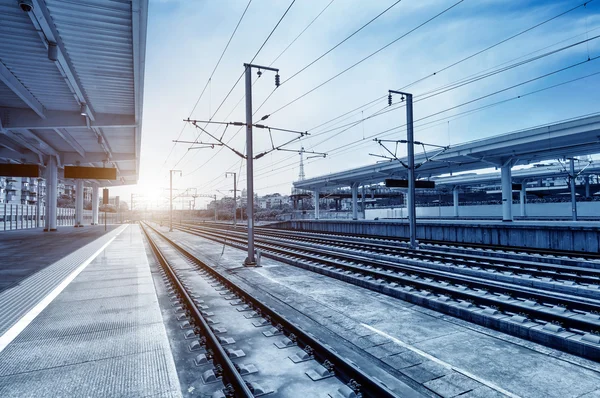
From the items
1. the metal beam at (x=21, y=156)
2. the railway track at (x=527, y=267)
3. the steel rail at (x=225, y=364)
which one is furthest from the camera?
the metal beam at (x=21, y=156)

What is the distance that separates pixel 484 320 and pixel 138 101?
60.1 ft

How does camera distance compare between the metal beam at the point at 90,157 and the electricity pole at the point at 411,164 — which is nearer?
the electricity pole at the point at 411,164

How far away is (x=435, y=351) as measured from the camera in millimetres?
5125

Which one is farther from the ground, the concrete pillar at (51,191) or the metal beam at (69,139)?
the metal beam at (69,139)

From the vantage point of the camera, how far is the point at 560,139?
75.9 ft

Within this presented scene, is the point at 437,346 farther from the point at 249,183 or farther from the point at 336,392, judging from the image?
the point at 249,183

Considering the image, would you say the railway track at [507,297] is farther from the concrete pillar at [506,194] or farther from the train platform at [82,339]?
the concrete pillar at [506,194]

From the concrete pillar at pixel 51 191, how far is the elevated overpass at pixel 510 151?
3158cm

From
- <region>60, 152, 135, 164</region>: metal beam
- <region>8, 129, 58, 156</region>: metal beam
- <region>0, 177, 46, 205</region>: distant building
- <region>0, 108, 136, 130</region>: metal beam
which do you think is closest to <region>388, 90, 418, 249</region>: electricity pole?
<region>0, 108, 136, 130</region>: metal beam

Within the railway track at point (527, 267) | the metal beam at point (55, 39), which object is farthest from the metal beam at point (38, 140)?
the railway track at point (527, 267)

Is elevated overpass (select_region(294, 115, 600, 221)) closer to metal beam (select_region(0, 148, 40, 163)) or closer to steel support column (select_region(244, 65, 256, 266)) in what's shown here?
steel support column (select_region(244, 65, 256, 266))

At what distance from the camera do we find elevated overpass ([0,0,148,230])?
35.5 ft

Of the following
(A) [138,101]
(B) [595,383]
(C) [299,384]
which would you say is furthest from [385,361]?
(A) [138,101]

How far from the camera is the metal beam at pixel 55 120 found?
2016cm
